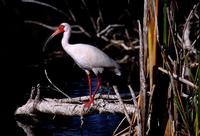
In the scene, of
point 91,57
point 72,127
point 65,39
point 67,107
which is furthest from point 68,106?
point 65,39

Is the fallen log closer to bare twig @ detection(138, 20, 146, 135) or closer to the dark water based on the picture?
the dark water

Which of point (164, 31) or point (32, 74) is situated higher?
point (164, 31)

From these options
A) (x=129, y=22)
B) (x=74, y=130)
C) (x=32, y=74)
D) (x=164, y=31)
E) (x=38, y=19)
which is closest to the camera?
(x=164, y=31)

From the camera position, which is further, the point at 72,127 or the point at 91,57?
the point at 91,57

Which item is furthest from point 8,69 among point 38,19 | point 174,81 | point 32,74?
point 174,81

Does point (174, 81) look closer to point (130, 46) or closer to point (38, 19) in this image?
point (130, 46)

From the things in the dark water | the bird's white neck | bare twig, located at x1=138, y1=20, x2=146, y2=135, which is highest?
the bird's white neck

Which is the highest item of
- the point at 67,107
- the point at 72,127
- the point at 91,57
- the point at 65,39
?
the point at 65,39

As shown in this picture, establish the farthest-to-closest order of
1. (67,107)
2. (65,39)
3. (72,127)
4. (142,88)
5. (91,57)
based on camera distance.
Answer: (65,39) < (91,57) < (72,127) < (67,107) < (142,88)

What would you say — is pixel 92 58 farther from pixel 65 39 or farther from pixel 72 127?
pixel 72 127

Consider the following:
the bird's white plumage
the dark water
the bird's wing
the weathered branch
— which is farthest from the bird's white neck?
the weathered branch

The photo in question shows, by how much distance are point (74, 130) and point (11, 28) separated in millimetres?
10151

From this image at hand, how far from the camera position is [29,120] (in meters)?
8.15

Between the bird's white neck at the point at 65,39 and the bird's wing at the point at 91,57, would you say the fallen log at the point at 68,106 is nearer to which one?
the bird's wing at the point at 91,57
